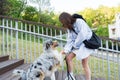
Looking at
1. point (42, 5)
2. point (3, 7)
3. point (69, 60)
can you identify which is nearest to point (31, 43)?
point (69, 60)

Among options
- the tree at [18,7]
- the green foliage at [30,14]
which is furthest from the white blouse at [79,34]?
the green foliage at [30,14]

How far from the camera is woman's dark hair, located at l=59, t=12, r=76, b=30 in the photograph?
5406 mm

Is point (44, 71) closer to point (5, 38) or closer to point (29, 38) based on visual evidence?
point (29, 38)

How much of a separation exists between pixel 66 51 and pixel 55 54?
0.20 m

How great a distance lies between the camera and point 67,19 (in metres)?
5.41

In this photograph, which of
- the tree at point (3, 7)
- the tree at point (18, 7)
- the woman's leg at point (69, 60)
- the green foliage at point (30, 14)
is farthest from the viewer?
the green foliage at point (30, 14)

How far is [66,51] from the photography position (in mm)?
5543

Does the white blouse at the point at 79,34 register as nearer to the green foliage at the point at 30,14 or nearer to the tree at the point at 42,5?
the green foliage at the point at 30,14

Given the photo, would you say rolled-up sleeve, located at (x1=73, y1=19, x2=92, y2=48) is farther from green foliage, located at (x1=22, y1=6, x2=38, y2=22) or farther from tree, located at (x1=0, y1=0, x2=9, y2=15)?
green foliage, located at (x1=22, y1=6, x2=38, y2=22)

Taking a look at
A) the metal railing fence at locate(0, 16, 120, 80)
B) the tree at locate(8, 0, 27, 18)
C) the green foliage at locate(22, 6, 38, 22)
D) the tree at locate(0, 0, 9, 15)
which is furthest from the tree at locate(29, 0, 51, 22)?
the metal railing fence at locate(0, 16, 120, 80)

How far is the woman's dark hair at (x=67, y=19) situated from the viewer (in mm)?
5406

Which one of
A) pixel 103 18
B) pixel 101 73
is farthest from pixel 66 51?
pixel 103 18

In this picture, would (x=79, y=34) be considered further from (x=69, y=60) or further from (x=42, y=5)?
(x=42, y=5)

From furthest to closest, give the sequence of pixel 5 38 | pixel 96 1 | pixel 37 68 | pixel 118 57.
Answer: pixel 96 1, pixel 5 38, pixel 118 57, pixel 37 68
